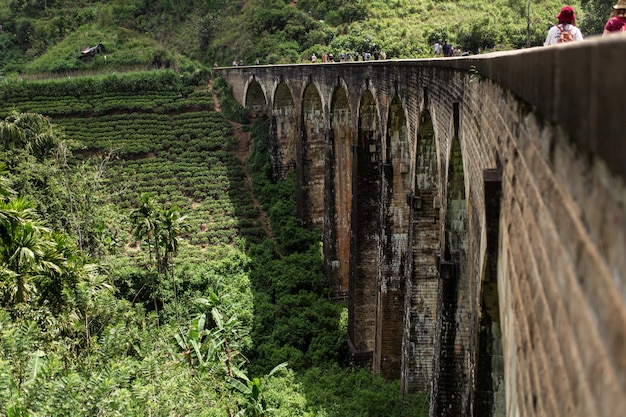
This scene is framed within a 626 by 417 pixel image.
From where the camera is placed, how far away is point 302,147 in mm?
25719

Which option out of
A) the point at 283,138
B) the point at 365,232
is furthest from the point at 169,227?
the point at 283,138

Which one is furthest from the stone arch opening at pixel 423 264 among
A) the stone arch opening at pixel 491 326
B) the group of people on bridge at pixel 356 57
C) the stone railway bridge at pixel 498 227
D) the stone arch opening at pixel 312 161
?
the stone arch opening at pixel 312 161

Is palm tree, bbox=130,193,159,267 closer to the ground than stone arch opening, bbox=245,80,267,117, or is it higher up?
closer to the ground

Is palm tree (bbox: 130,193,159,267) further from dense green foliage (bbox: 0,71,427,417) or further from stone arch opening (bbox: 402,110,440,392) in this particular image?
stone arch opening (bbox: 402,110,440,392)

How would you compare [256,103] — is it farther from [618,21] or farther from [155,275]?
[618,21]

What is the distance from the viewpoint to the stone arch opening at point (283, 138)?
3125cm

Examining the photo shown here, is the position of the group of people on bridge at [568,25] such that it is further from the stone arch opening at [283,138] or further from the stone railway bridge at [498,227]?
the stone arch opening at [283,138]

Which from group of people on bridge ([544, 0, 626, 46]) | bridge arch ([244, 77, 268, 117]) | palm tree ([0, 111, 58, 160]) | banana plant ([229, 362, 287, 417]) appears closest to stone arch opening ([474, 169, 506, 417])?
group of people on bridge ([544, 0, 626, 46])

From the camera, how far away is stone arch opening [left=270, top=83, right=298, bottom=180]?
31250mm

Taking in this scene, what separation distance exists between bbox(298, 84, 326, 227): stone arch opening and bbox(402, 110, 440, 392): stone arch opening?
1311cm

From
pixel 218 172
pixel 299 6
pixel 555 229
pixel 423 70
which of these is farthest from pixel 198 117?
pixel 555 229

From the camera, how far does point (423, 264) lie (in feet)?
41.0

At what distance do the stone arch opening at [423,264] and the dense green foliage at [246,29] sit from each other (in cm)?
1668

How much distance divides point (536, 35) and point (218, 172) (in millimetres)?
18408
